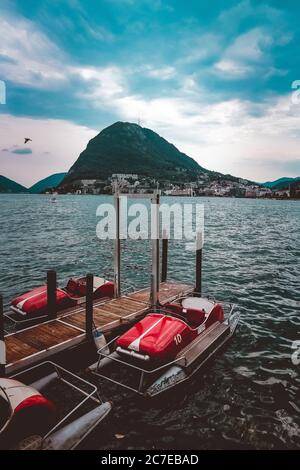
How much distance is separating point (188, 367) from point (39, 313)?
222 inches

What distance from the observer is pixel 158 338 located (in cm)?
878

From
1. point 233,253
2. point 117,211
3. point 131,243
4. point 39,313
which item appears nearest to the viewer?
point 39,313

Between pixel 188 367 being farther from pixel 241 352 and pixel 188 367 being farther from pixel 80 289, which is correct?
pixel 80 289

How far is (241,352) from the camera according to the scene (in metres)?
11.2

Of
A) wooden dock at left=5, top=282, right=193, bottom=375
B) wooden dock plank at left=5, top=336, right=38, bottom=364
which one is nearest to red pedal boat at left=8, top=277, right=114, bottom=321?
wooden dock at left=5, top=282, right=193, bottom=375

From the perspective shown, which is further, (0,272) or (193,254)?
(193,254)

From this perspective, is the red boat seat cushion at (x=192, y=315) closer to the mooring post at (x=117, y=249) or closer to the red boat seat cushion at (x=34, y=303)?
the mooring post at (x=117, y=249)

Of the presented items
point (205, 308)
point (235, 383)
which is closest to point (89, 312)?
point (205, 308)

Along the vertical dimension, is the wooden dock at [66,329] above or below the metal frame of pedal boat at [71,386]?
above

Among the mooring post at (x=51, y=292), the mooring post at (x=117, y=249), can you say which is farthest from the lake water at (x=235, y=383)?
the mooring post at (x=51, y=292)

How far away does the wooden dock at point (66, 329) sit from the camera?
8.49 metres

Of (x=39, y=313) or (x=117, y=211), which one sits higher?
(x=117, y=211)

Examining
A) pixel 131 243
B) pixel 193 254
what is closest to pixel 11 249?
pixel 131 243

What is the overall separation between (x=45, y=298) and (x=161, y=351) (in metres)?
5.24
